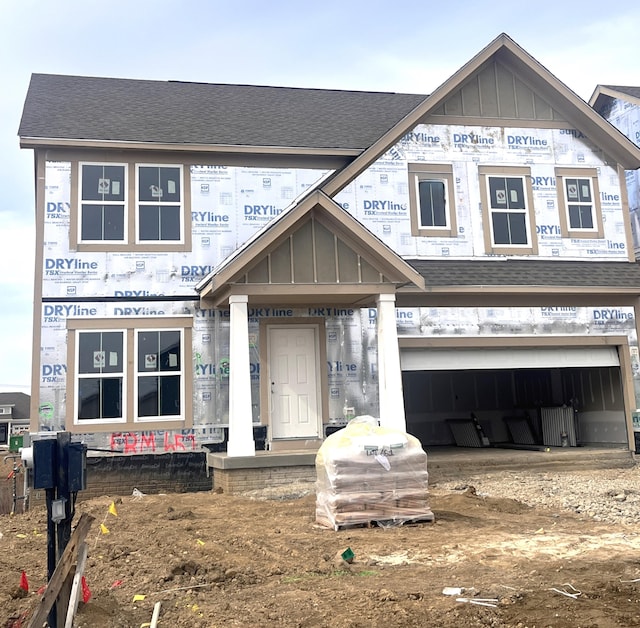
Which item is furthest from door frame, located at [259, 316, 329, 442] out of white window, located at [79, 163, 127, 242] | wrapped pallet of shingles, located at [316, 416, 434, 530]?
wrapped pallet of shingles, located at [316, 416, 434, 530]

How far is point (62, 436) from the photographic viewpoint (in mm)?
4887

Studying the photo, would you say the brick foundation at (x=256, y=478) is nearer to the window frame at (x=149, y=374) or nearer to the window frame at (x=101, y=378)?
the window frame at (x=149, y=374)

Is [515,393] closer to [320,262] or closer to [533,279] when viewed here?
[533,279]

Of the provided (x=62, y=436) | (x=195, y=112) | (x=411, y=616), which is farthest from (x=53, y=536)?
(x=195, y=112)

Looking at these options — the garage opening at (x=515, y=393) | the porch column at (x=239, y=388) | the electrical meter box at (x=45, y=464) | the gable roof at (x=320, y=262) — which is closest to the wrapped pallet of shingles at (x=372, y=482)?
the porch column at (x=239, y=388)

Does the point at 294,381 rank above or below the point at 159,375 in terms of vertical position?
below

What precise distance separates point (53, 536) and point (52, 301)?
9366mm

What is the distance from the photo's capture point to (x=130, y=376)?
13586mm

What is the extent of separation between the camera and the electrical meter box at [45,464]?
477cm

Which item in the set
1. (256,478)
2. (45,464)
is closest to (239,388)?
(256,478)

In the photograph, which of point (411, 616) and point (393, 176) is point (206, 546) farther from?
point (393, 176)

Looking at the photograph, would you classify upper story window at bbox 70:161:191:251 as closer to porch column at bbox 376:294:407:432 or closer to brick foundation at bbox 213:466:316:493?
porch column at bbox 376:294:407:432

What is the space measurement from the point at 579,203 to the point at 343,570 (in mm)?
11948

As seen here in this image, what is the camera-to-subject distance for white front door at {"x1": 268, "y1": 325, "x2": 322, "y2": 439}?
1409 cm
